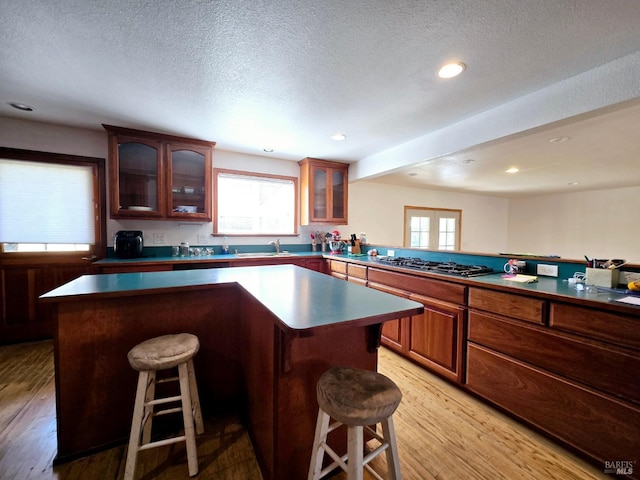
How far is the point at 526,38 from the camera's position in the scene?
1.44 meters

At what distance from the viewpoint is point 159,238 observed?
→ 338cm

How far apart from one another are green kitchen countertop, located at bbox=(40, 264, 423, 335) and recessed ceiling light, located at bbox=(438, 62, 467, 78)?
1.52m

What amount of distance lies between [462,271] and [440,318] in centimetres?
43

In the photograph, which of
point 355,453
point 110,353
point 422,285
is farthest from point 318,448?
point 422,285

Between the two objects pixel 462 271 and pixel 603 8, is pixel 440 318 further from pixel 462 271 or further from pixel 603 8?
pixel 603 8

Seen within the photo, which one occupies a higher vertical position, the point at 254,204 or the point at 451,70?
the point at 451,70

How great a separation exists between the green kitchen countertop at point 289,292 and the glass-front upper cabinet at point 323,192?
81.2 inches

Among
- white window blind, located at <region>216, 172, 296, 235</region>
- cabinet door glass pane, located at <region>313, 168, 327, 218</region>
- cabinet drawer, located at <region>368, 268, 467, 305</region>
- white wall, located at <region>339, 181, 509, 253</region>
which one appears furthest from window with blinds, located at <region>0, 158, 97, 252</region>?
white wall, located at <region>339, 181, 509, 253</region>

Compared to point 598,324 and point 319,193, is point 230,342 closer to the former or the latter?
point 598,324

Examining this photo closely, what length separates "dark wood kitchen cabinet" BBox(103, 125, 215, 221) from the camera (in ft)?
9.45

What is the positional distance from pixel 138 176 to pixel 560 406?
13.5 feet

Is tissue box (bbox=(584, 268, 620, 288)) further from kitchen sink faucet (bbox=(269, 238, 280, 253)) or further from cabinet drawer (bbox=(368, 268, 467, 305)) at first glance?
kitchen sink faucet (bbox=(269, 238, 280, 253))

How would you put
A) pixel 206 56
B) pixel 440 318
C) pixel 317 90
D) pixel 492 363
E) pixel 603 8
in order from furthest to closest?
pixel 440 318
pixel 317 90
pixel 492 363
pixel 206 56
pixel 603 8

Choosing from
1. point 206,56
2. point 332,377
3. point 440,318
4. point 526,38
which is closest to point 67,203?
point 206,56
